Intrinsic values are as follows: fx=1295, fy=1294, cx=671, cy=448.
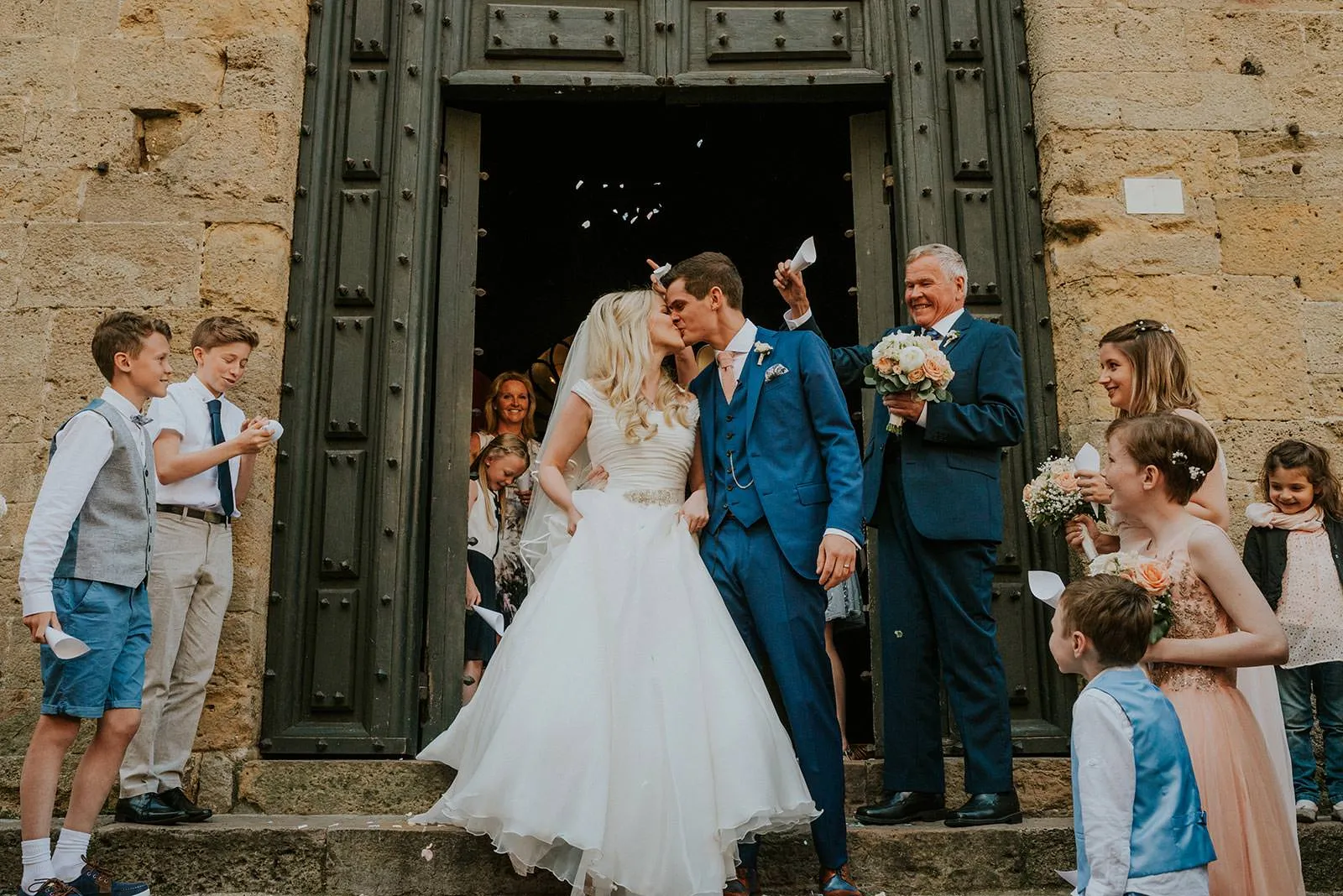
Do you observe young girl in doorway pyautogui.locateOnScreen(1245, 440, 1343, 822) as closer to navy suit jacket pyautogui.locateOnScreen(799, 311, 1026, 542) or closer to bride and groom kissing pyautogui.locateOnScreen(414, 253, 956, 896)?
navy suit jacket pyautogui.locateOnScreen(799, 311, 1026, 542)

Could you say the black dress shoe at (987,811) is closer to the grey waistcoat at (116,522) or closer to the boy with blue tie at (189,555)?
the boy with blue tie at (189,555)

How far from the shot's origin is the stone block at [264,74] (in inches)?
223

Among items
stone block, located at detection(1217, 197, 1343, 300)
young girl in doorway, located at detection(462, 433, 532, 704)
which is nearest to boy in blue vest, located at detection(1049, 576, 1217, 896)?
stone block, located at detection(1217, 197, 1343, 300)

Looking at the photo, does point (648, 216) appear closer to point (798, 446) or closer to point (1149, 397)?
point (798, 446)

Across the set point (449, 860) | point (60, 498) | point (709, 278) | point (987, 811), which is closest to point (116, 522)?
point (60, 498)

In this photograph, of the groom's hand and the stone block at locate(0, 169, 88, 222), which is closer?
the groom's hand

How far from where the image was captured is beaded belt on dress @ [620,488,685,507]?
4.40 m

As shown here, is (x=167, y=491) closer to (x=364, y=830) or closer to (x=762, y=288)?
(x=364, y=830)

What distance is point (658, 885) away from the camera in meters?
3.51

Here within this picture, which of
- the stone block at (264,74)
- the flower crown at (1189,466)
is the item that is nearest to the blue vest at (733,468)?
the flower crown at (1189,466)

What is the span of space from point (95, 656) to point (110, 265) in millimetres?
2182

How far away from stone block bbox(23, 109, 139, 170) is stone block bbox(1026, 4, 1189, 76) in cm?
401

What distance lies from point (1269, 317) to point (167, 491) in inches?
175

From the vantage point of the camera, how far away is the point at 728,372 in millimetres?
4348
